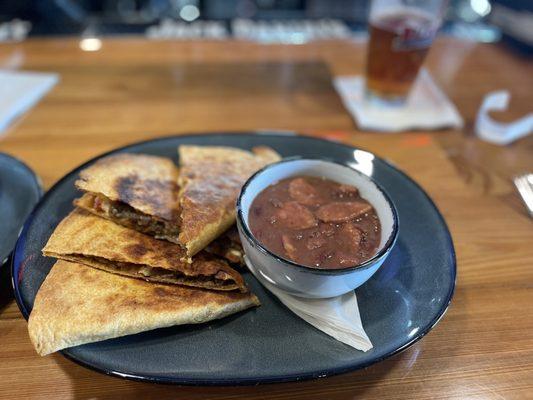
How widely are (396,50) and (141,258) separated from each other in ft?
5.70

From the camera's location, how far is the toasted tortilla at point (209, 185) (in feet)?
4.30

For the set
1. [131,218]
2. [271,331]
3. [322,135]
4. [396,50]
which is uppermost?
[396,50]

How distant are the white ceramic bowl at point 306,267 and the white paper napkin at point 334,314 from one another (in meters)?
0.03

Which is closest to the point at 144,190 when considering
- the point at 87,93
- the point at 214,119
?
the point at 214,119

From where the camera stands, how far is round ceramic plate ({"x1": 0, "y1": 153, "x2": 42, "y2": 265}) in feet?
4.73

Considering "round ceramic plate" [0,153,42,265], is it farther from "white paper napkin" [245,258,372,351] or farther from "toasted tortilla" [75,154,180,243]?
"white paper napkin" [245,258,372,351]

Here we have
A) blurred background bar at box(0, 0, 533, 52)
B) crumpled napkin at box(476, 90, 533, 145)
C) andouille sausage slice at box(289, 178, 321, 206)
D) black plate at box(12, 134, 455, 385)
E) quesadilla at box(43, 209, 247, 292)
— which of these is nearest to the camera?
black plate at box(12, 134, 455, 385)

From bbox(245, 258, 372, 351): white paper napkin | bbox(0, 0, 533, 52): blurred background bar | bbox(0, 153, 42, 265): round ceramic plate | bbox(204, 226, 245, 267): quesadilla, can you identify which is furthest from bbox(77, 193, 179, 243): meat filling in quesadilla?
bbox(0, 0, 533, 52): blurred background bar

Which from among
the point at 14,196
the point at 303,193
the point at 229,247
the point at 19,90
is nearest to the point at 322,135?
the point at 303,193

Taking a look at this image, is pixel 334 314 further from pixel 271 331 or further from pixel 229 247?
pixel 229 247

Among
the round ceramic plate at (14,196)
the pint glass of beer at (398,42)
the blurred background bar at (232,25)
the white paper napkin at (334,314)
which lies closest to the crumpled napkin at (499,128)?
the pint glass of beer at (398,42)

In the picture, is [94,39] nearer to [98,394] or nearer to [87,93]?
[87,93]

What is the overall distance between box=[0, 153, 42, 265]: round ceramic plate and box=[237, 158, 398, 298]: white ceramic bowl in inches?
30.7

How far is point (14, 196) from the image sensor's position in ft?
5.23
